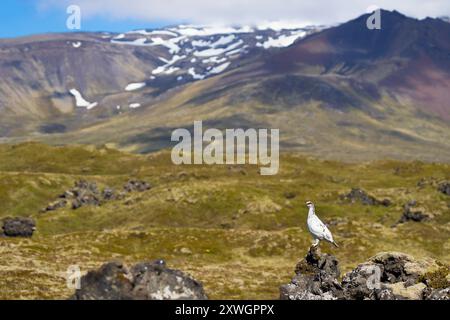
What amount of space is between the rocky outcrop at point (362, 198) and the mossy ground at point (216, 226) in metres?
2.40

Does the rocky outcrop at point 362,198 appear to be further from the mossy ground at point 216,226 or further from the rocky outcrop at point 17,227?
the rocky outcrop at point 17,227

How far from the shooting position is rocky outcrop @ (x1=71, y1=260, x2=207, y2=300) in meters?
28.5

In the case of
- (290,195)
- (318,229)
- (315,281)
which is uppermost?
(290,195)

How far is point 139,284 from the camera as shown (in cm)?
2912

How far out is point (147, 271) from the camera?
96.1ft

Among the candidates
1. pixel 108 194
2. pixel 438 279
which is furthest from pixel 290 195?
pixel 438 279

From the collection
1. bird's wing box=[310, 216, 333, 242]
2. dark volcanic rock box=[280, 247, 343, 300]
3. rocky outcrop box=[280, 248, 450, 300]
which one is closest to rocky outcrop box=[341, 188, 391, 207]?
rocky outcrop box=[280, 248, 450, 300]

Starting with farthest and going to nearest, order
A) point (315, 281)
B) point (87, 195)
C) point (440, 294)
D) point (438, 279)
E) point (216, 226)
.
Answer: point (87, 195)
point (216, 226)
point (315, 281)
point (438, 279)
point (440, 294)

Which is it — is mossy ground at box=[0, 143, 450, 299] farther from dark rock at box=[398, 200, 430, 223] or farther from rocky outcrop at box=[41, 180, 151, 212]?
dark rock at box=[398, 200, 430, 223]

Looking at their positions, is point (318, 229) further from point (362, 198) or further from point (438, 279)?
point (362, 198)

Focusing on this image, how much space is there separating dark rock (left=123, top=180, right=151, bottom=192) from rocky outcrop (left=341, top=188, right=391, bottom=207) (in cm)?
5388

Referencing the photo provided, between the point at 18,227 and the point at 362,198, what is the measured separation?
271 ft
